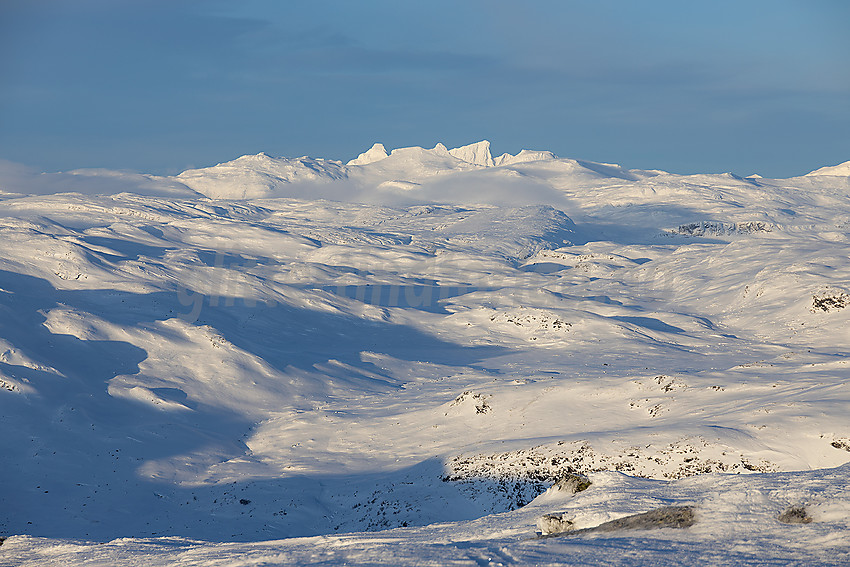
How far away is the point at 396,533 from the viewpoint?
17.5 m

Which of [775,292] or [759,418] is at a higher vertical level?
[775,292]

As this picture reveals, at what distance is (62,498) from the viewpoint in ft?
109

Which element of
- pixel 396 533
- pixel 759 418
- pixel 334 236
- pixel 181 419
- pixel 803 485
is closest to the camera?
pixel 803 485

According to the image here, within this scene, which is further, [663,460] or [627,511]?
[663,460]

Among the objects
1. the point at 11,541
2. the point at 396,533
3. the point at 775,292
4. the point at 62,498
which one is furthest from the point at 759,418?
the point at 775,292

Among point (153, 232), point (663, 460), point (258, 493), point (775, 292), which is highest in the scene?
point (153, 232)

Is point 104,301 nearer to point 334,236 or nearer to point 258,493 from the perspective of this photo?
point 258,493

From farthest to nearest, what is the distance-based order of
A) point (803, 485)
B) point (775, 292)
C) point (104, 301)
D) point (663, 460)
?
point (775, 292) → point (104, 301) → point (663, 460) → point (803, 485)

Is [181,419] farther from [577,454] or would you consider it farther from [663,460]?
[663,460]

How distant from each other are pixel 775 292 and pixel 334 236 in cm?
13304

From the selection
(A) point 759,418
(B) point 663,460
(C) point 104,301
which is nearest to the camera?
(B) point 663,460

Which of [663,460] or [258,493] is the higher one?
[663,460]

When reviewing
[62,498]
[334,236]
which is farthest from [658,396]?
[334,236]

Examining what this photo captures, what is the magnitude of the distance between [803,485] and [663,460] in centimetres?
1624
